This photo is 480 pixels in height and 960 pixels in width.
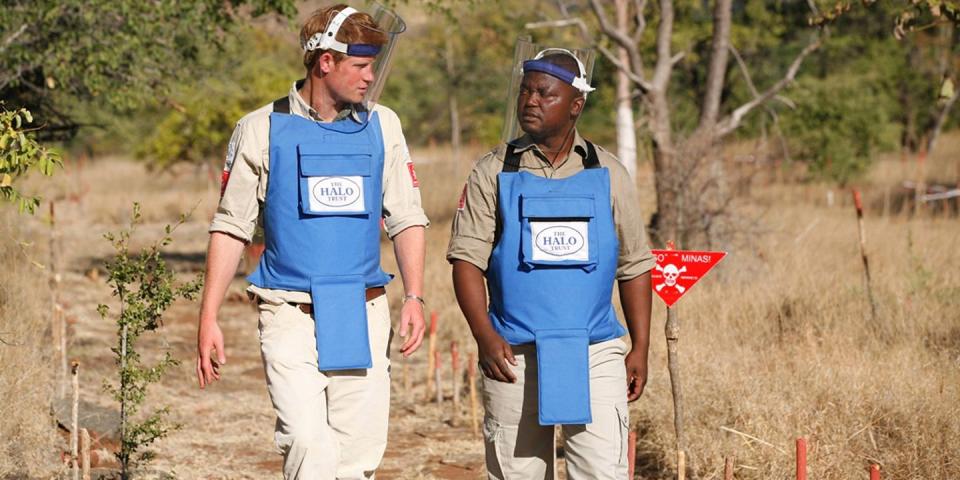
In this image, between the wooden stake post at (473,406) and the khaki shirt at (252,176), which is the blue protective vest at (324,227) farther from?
the wooden stake post at (473,406)

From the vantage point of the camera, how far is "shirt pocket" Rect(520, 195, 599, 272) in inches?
172

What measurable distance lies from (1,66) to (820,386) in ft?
24.4

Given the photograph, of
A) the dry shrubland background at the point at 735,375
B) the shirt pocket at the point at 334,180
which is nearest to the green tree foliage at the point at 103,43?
the dry shrubland background at the point at 735,375

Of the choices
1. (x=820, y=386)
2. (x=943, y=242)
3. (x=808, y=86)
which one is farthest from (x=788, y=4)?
(x=820, y=386)

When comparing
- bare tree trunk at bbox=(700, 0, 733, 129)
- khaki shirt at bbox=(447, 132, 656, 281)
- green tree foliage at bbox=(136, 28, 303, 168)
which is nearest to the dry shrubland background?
bare tree trunk at bbox=(700, 0, 733, 129)

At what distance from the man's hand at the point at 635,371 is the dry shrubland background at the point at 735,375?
4.69ft

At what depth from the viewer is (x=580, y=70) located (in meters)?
4.57

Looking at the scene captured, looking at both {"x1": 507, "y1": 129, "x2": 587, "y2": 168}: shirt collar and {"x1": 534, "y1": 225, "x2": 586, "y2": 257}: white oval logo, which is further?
{"x1": 507, "y1": 129, "x2": 587, "y2": 168}: shirt collar

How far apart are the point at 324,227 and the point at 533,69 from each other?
86 cm

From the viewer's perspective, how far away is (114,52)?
35.8ft

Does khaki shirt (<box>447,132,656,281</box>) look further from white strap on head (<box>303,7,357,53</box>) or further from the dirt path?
the dirt path

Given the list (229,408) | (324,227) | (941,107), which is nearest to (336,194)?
(324,227)

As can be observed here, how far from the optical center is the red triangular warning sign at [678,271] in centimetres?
573

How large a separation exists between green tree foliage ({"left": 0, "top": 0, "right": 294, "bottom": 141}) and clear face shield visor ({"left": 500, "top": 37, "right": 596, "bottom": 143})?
6.65 meters
